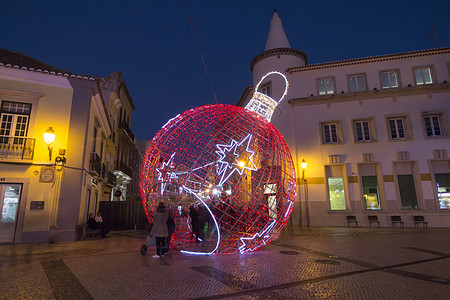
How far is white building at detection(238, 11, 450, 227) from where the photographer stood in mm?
18219

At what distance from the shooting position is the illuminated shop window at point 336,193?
19.0 m

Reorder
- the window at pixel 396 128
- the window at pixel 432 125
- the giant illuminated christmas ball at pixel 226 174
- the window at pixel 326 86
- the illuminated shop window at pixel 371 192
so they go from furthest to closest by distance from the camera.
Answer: the window at pixel 326 86 → the window at pixel 396 128 → the window at pixel 432 125 → the illuminated shop window at pixel 371 192 → the giant illuminated christmas ball at pixel 226 174

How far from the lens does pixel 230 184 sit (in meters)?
7.23

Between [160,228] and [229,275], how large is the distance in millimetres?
2628

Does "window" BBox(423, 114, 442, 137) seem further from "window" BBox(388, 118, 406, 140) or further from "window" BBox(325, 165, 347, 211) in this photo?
"window" BBox(325, 165, 347, 211)

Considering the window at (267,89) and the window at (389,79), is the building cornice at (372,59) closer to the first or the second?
the window at (389,79)

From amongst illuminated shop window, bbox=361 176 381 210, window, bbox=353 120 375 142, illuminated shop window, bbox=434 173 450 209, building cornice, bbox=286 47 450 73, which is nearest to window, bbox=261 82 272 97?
building cornice, bbox=286 47 450 73

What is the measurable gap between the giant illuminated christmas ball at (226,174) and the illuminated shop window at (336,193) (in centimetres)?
1188

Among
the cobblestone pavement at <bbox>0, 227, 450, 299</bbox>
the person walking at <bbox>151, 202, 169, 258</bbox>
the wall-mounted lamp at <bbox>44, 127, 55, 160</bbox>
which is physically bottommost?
the cobblestone pavement at <bbox>0, 227, 450, 299</bbox>

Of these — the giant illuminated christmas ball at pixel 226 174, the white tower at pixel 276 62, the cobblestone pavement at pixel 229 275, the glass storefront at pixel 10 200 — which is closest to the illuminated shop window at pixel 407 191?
the white tower at pixel 276 62

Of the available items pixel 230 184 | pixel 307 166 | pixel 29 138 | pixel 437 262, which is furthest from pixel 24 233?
pixel 307 166

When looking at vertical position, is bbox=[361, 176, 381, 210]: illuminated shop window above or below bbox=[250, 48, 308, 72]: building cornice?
below

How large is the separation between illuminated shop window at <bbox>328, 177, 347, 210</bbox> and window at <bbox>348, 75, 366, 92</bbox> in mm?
6849

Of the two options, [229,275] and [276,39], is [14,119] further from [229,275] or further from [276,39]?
[276,39]
